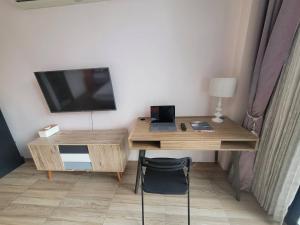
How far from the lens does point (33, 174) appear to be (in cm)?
227

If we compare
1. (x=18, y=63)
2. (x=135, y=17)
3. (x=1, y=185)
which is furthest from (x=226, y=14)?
(x=1, y=185)

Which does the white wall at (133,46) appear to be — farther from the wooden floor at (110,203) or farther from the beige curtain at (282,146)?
the wooden floor at (110,203)

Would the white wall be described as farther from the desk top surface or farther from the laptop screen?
the desk top surface

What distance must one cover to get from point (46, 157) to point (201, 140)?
188 centimetres

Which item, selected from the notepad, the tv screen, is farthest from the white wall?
the notepad

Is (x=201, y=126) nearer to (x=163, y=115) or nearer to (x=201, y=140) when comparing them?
(x=201, y=140)

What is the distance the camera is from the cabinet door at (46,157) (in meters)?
1.96

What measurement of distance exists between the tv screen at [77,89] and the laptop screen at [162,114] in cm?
53

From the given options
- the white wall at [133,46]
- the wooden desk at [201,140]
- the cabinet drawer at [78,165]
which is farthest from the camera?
the cabinet drawer at [78,165]

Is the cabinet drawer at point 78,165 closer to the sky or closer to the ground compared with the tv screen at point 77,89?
closer to the ground

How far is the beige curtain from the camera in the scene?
1175 mm

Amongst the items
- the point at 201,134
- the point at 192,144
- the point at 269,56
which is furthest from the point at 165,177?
the point at 269,56

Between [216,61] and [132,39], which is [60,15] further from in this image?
[216,61]

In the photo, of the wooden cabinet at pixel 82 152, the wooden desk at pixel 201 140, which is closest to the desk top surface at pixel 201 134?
the wooden desk at pixel 201 140
